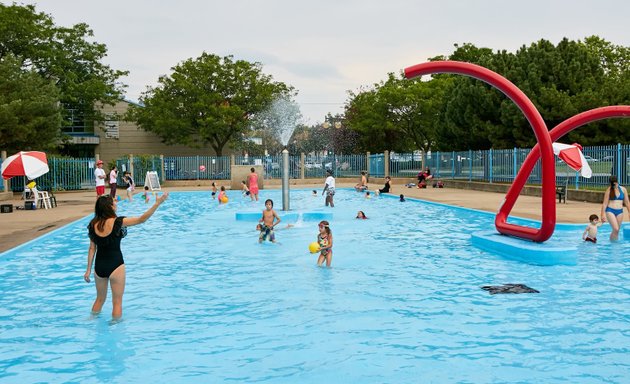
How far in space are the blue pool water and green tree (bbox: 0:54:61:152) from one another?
74.0 feet

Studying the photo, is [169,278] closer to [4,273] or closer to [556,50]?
[4,273]

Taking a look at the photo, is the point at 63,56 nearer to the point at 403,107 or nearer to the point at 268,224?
the point at 403,107

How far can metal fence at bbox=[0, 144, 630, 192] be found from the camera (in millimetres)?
26500

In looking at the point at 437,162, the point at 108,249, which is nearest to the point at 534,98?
the point at 437,162

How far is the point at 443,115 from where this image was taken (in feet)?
149

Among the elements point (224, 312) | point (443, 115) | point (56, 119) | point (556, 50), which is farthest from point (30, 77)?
point (224, 312)

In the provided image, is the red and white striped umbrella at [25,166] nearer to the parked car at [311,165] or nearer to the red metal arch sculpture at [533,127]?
the red metal arch sculpture at [533,127]

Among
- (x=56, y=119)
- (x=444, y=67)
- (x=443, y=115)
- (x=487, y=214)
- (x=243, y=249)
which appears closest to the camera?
(x=444, y=67)

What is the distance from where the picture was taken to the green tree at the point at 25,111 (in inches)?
1364

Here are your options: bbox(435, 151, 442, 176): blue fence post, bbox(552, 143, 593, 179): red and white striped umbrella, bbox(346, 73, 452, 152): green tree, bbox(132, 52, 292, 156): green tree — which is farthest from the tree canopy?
bbox(132, 52, 292, 156): green tree

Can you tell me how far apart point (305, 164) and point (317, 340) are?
4443cm

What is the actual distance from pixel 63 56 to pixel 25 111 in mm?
12509

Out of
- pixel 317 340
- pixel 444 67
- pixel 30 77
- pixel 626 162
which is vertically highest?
pixel 30 77

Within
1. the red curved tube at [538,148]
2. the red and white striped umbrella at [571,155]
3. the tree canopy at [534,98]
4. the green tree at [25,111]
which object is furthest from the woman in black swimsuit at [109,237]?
the green tree at [25,111]
